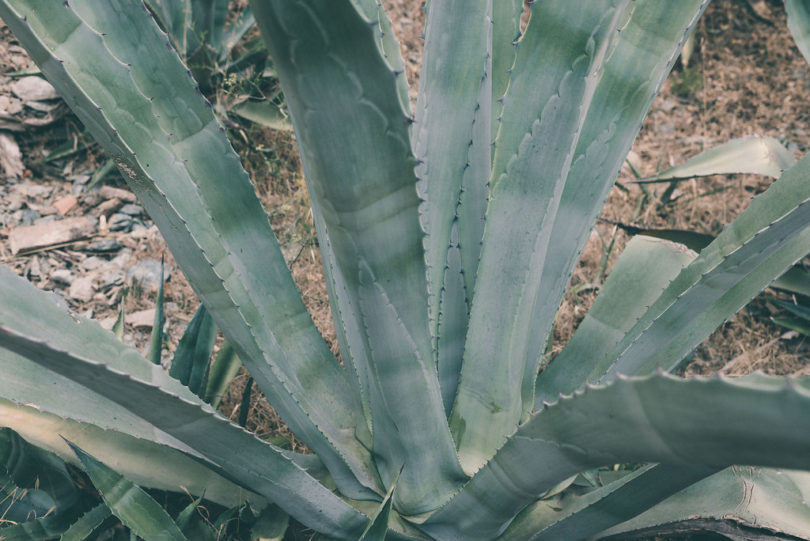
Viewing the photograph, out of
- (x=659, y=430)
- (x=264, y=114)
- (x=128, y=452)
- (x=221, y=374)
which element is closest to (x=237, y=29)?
(x=264, y=114)

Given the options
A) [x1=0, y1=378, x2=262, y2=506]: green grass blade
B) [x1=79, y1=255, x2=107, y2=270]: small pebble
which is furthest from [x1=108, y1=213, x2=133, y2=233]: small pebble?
[x1=0, y1=378, x2=262, y2=506]: green grass blade

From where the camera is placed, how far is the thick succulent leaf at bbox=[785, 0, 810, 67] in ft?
6.73

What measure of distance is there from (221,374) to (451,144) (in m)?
0.80

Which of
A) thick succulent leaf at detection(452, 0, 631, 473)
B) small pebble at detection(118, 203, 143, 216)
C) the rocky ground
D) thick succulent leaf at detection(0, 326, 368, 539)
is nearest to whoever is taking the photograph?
thick succulent leaf at detection(0, 326, 368, 539)

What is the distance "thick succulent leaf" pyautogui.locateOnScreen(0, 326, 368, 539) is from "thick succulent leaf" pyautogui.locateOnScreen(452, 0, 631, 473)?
269 millimetres

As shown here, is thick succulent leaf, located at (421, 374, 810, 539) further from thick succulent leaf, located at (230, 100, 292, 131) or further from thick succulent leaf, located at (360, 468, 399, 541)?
thick succulent leaf, located at (230, 100, 292, 131)

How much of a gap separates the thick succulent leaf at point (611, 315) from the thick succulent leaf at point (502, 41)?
422mm

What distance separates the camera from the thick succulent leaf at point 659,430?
0.66m

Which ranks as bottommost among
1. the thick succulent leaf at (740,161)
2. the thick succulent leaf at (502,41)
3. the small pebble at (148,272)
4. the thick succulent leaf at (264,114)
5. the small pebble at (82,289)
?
the thick succulent leaf at (740,161)

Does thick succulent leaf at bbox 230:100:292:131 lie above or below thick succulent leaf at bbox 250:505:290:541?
above

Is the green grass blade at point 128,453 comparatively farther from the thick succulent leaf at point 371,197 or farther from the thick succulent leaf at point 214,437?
the thick succulent leaf at point 371,197

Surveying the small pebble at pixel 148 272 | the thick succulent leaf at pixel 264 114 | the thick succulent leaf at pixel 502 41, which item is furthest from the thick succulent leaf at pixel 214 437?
Result: the thick succulent leaf at pixel 264 114

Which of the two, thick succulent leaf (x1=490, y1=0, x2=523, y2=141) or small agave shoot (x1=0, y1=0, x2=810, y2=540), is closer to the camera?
small agave shoot (x1=0, y1=0, x2=810, y2=540)

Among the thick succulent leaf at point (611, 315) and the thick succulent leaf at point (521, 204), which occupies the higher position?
the thick succulent leaf at point (521, 204)
